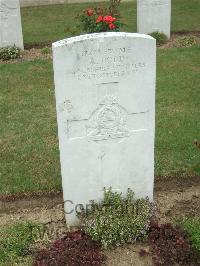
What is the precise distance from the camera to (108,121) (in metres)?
4.86

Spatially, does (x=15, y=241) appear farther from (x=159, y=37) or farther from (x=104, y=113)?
(x=159, y=37)

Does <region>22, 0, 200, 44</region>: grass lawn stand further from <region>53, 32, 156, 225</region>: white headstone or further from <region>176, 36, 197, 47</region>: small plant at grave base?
<region>53, 32, 156, 225</region>: white headstone

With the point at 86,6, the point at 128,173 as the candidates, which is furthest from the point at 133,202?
the point at 86,6

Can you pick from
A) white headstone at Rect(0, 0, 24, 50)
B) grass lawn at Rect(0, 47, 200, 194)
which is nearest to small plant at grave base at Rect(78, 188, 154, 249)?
grass lawn at Rect(0, 47, 200, 194)

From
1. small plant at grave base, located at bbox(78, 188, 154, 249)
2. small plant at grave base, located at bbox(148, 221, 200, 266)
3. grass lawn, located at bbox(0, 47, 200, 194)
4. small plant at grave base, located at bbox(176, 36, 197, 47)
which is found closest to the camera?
small plant at grave base, located at bbox(148, 221, 200, 266)

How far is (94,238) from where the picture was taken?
4879 mm

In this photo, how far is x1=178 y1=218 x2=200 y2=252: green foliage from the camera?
482cm

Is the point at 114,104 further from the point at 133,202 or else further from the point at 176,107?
the point at 176,107

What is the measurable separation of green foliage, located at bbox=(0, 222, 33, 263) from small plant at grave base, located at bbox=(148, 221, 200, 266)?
1.32 meters

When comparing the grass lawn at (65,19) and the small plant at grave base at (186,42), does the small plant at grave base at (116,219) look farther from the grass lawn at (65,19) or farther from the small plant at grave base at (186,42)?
the grass lawn at (65,19)

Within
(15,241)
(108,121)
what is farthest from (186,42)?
(15,241)

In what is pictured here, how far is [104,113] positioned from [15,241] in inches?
64.9

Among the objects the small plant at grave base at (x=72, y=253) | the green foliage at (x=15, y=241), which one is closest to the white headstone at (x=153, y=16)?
the green foliage at (x=15, y=241)

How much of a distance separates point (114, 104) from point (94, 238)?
1407 mm
